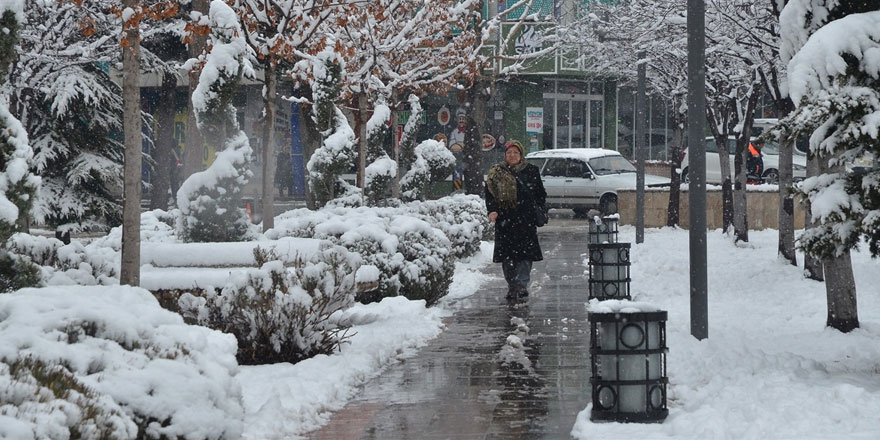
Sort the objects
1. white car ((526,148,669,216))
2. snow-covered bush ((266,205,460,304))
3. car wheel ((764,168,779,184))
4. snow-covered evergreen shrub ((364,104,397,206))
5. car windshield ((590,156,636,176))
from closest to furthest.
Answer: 1. snow-covered bush ((266,205,460,304))
2. snow-covered evergreen shrub ((364,104,397,206))
3. white car ((526,148,669,216))
4. car windshield ((590,156,636,176))
5. car wheel ((764,168,779,184))

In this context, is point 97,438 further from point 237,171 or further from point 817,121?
point 237,171

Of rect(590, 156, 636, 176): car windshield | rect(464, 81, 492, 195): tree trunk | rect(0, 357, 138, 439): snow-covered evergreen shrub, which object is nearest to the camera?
rect(0, 357, 138, 439): snow-covered evergreen shrub

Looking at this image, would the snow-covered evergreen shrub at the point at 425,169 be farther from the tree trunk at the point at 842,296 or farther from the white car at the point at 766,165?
the tree trunk at the point at 842,296

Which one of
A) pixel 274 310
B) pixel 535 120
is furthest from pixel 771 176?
pixel 274 310

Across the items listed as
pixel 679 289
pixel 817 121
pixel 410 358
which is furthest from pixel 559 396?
pixel 679 289

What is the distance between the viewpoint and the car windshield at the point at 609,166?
3036cm

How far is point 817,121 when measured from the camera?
7.55 m

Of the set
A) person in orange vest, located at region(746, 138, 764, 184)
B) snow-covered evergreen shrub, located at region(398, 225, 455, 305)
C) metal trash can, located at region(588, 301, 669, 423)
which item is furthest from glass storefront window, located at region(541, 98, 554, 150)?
metal trash can, located at region(588, 301, 669, 423)

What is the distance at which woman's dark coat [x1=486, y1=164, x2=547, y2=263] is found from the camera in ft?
42.3

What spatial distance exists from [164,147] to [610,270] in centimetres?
1632

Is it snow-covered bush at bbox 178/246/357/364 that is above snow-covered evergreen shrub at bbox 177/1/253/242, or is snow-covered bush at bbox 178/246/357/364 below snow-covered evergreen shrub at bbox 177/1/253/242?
below

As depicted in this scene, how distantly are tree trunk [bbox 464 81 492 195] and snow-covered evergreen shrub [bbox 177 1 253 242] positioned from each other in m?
17.6

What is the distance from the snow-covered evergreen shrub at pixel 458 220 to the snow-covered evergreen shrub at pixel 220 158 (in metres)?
4.37

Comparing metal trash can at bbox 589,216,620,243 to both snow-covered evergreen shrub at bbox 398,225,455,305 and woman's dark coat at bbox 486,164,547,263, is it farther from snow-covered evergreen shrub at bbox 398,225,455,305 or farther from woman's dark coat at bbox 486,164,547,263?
snow-covered evergreen shrub at bbox 398,225,455,305
